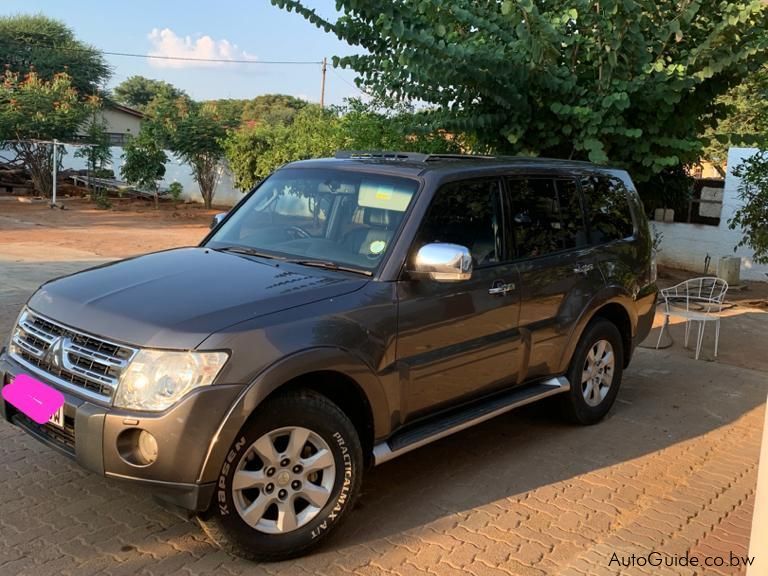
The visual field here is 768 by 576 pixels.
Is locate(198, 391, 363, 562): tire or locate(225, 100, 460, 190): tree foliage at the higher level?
locate(225, 100, 460, 190): tree foliage

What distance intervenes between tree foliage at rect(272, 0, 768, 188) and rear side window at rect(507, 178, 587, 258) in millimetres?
3256

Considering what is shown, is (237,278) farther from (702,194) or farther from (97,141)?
(97,141)

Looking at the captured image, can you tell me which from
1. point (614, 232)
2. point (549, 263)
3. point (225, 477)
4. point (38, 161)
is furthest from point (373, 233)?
point (38, 161)

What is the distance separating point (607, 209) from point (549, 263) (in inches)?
43.6

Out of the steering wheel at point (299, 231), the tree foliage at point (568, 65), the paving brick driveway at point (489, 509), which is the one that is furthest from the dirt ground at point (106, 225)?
the paving brick driveway at point (489, 509)

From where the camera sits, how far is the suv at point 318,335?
9.76ft

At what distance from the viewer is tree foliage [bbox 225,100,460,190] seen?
1159cm

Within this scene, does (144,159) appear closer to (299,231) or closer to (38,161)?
(38,161)

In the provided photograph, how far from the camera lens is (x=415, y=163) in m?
4.38

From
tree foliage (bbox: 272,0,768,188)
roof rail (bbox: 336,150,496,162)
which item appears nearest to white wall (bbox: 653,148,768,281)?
tree foliage (bbox: 272,0,768,188)

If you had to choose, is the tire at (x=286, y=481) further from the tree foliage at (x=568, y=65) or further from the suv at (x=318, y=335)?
the tree foliage at (x=568, y=65)

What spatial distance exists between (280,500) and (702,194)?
12.5 meters

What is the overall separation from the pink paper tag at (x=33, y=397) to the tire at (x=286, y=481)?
0.84m

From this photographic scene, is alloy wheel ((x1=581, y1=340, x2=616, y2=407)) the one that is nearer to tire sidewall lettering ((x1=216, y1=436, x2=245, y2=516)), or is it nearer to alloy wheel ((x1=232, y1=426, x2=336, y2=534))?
alloy wheel ((x1=232, y1=426, x2=336, y2=534))
